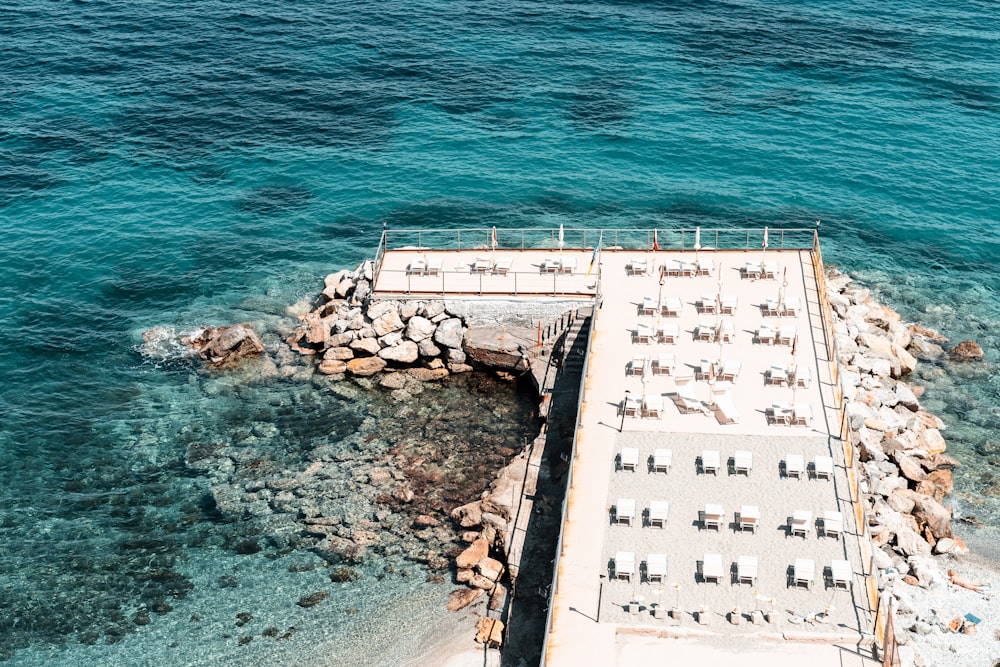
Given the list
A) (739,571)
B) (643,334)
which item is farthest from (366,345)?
(739,571)

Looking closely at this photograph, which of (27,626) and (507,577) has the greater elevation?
(507,577)

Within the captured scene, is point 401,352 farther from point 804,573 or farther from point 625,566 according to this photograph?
point 804,573

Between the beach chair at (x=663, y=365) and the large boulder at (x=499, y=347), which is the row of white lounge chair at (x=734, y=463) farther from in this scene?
the large boulder at (x=499, y=347)

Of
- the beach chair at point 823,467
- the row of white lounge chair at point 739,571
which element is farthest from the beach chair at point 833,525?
the beach chair at point 823,467

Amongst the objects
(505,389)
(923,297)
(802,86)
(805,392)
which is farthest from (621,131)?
(805,392)

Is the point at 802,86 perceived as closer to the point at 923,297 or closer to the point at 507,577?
the point at 923,297

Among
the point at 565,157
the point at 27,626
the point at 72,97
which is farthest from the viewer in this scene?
the point at 72,97

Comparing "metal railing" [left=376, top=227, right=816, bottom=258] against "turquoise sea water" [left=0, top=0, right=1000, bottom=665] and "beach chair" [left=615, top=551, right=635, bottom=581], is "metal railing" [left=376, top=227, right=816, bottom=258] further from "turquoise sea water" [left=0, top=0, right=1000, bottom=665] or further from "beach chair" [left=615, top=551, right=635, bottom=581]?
"beach chair" [left=615, top=551, right=635, bottom=581]
